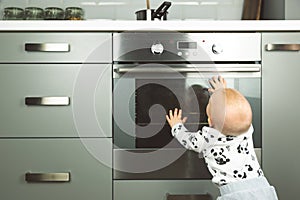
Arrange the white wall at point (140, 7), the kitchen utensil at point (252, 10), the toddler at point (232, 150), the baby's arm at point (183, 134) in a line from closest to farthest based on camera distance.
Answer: the toddler at point (232, 150) → the baby's arm at point (183, 134) → the kitchen utensil at point (252, 10) → the white wall at point (140, 7)

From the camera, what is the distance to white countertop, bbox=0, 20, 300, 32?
110 inches

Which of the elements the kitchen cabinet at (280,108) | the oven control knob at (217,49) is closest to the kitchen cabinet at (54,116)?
the oven control knob at (217,49)

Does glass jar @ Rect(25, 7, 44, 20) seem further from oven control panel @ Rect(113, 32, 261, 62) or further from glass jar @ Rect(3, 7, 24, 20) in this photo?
oven control panel @ Rect(113, 32, 261, 62)

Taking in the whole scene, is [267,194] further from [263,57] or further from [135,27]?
[135,27]

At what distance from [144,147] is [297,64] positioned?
764 millimetres

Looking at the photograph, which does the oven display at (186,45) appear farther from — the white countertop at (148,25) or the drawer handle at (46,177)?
the drawer handle at (46,177)

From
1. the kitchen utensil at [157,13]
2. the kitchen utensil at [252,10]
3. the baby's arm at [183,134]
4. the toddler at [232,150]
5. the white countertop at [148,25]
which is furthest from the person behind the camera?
the kitchen utensil at [252,10]

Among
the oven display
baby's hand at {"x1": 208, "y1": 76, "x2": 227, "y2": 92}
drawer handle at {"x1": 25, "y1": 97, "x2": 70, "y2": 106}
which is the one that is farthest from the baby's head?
→ drawer handle at {"x1": 25, "y1": 97, "x2": 70, "y2": 106}

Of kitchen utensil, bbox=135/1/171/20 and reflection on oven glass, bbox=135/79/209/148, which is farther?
kitchen utensil, bbox=135/1/171/20

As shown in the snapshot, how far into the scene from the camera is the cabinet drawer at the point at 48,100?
280cm

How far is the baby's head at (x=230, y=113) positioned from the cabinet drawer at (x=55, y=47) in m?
0.53

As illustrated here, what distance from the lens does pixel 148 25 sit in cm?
281

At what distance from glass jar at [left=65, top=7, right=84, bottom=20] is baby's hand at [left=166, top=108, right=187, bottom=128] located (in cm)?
80

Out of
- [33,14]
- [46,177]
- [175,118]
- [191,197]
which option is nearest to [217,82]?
[175,118]
